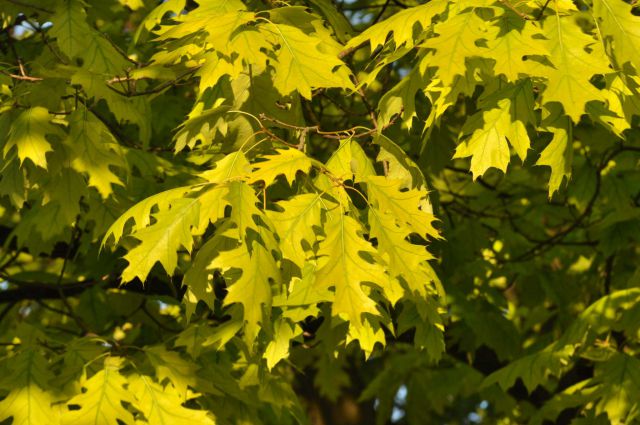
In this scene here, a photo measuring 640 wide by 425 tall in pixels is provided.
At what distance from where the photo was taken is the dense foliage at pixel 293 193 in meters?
3.20

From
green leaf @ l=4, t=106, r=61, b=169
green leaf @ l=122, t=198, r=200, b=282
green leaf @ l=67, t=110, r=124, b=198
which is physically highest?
green leaf @ l=122, t=198, r=200, b=282

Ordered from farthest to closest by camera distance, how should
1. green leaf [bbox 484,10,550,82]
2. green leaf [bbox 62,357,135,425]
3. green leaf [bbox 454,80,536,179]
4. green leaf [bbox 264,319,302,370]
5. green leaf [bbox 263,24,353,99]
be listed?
green leaf [bbox 62,357,135,425] < green leaf [bbox 264,319,302,370] < green leaf [bbox 263,24,353,99] < green leaf [bbox 454,80,536,179] < green leaf [bbox 484,10,550,82]

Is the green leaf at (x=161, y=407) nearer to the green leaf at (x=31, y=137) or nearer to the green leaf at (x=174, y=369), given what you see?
the green leaf at (x=174, y=369)

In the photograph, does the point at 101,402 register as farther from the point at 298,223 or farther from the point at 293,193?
the point at 298,223

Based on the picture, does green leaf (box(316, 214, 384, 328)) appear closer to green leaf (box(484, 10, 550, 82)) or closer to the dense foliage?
the dense foliage

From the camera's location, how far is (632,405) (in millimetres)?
4754

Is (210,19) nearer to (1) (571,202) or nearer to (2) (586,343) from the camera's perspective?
(2) (586,343)

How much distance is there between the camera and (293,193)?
14.7ft

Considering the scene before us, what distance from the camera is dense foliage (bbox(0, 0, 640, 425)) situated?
320 cm

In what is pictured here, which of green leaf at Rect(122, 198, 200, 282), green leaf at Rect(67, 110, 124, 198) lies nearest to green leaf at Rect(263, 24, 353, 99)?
green leaf at Rect(122, 198, 200, 282)

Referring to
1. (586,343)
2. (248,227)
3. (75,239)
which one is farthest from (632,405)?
(75,239)

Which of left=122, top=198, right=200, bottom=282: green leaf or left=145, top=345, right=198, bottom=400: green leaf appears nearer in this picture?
left=122, top=198, right=200, bottom=282: green leaf

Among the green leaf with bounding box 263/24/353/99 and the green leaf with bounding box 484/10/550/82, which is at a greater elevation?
the green leaf with bounding box 484/10/550/82

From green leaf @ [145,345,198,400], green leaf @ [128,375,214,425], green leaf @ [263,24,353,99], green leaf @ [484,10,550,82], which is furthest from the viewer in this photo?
green leaf @ [145,345,198,400]
